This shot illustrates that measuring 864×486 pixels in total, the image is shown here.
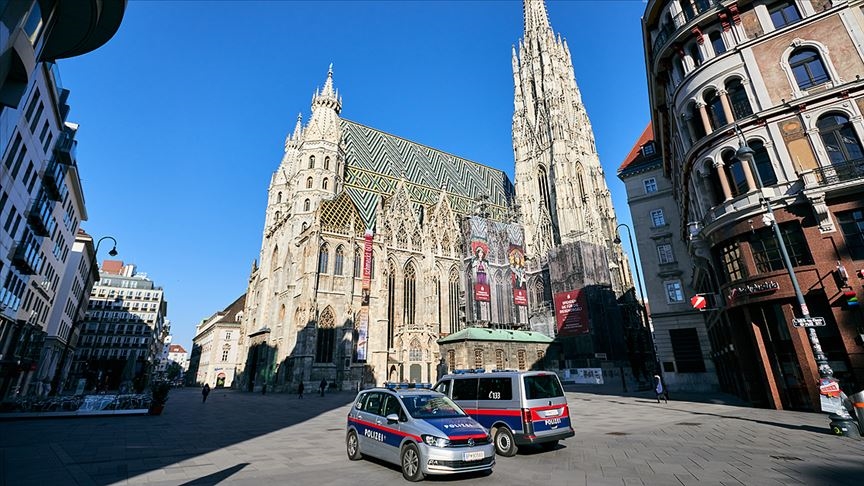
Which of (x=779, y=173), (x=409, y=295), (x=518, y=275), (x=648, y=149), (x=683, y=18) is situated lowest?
(x=779, y=173)

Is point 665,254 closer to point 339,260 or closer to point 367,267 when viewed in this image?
point 367,267

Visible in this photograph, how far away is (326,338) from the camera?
38188 mm

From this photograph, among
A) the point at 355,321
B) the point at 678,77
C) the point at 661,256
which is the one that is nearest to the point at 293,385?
the point at 355,321

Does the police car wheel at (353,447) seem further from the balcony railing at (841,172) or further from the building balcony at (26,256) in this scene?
the building balcony at (26,256)

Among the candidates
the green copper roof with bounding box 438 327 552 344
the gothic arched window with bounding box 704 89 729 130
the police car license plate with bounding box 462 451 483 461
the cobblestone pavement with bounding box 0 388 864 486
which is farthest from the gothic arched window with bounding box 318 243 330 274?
the police car license plate with bounding box 462 451 483 461

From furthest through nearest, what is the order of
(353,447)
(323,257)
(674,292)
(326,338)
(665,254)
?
(323,257) → (326,338) → (665,254) → (674,292) → (353,447)

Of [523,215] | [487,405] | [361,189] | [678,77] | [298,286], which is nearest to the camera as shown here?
[487,405]

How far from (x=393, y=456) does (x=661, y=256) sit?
92.6ft

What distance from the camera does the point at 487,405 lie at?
31.0 ft

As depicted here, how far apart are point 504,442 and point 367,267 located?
3379 cm

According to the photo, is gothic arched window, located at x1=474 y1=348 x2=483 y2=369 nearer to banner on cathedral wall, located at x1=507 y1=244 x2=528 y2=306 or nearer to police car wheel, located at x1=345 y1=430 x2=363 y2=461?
banner on cathedral wall, located at x1=507 y1=244 x2=528 y2=306

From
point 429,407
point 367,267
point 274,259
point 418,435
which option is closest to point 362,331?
point 367,267

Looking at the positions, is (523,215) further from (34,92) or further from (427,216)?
(34,92)

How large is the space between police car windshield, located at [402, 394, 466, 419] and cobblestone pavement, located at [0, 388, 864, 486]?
43.4 inches
